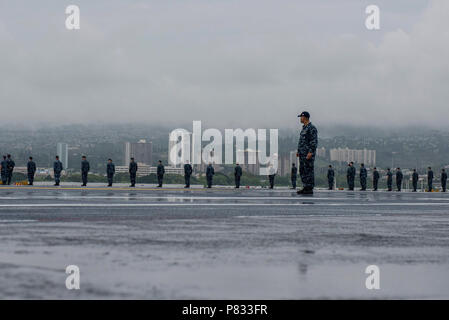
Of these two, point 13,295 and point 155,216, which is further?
point 155,216

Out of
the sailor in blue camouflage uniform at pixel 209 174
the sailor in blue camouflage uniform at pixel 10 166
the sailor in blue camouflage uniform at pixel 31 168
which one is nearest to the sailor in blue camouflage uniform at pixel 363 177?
the sailor in blue camouflage uniform at pixel 209 174

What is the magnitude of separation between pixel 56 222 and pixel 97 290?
4581 millimetres

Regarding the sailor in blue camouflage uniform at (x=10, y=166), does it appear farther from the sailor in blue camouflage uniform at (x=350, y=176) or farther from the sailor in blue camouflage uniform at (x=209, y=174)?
the sailor in blue camouflage uniform at (x=350, y=176)

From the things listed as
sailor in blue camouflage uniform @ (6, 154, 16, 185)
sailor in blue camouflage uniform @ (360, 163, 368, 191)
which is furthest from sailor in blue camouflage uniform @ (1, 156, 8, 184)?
sailor in blue camouflage uniform @ (360, 163, 368, 191)

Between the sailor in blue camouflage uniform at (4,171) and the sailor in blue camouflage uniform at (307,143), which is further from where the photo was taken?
the sailor in blue camouflage uniform at (4,171)

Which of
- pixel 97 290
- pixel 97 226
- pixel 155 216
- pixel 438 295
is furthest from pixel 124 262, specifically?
pixel 155 216

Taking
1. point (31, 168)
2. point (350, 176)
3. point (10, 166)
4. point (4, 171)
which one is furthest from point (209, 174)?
point (4, 171)

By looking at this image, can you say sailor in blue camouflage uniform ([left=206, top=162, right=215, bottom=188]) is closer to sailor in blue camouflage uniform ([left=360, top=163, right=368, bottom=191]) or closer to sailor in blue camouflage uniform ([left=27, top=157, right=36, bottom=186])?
sailor in blue camouflage uniform ([left=27, top=157, right=36, bottom=186])

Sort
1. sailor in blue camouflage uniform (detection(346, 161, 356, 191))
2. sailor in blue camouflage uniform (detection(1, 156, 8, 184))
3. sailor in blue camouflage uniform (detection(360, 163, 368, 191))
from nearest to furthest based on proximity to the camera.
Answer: sailor in blue camouflage uniform (detection(1, 156, 8, 184)) < sailor in blue camouflage uniform (detection(346, 161, 356, 191)) < sailor in blue camouflage uniform (detection(360, 163, 368, 191))

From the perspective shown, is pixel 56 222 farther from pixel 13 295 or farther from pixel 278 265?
pixel 13 295

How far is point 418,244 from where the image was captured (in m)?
6.65

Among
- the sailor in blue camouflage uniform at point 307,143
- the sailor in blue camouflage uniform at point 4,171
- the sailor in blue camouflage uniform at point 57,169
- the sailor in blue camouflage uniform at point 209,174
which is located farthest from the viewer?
the sailor in blue camouflage uniform at point 209,174

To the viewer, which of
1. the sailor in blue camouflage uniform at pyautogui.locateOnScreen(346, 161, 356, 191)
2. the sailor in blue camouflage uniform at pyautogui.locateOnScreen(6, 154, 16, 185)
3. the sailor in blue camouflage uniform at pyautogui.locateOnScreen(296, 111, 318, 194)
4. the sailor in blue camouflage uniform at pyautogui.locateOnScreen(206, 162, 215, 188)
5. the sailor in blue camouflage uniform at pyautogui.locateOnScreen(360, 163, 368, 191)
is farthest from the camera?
the sailor in blue camouflage uniform at pyautogui.locateOnScreen(360, 163, 368, 191)
